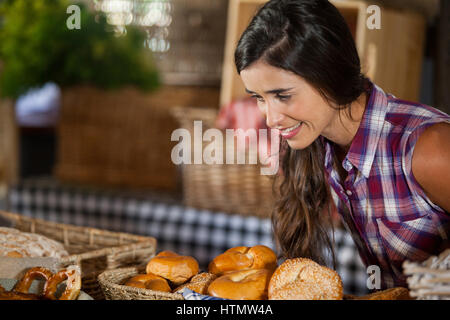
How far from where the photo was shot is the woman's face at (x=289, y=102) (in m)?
1.07

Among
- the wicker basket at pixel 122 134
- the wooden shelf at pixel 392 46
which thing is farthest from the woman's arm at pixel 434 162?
the wicker basket at pixel 122 134

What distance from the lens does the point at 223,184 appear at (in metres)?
2.44

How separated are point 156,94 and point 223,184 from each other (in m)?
0.83

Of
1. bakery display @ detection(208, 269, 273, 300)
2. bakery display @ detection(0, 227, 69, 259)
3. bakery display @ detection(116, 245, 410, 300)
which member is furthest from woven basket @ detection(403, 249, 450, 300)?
bakery display @ detection(0, 227, 69, 259)

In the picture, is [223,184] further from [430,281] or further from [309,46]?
[430,281]

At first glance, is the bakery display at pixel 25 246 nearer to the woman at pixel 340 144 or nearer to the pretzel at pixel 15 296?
the pretzel at pixel 15 296

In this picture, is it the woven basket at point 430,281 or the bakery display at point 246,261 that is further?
the bakery display at point 246,261

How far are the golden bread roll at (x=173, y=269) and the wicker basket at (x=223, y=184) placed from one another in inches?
48.4

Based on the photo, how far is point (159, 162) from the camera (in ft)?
9.59

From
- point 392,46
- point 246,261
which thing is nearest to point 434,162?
point 246,261

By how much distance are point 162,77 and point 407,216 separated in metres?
2.10

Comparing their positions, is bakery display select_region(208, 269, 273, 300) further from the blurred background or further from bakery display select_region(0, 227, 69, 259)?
the blurred background

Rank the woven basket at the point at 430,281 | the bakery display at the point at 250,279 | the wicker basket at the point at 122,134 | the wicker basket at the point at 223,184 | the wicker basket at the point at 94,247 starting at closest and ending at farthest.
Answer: the woven basket at the point at 430,281 → the bakery display at the point at 250,279 → the wicker basket at the point at 94,247 → the wicker basket at the point at 223,184 → the wicker basket at the point at 122,134

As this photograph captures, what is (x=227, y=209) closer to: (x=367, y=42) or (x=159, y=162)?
(x=159, y=162)
